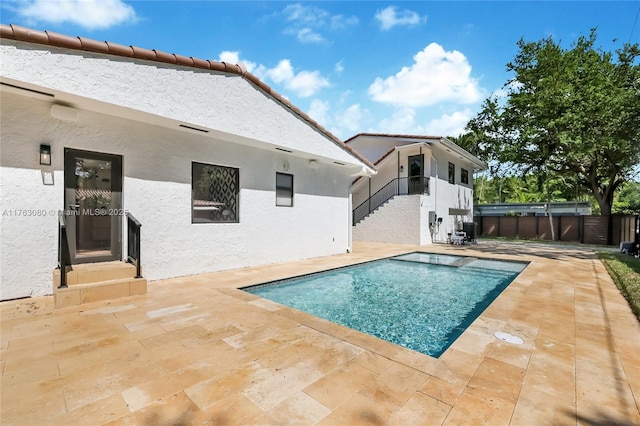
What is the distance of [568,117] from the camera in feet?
44.2

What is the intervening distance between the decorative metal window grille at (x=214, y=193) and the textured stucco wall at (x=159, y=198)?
0.18 metres

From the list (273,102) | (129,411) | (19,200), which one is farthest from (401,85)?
(129,411)

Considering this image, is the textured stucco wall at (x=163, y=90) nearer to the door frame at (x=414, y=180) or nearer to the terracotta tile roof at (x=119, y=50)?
the terracotta tile roof at (x=119, y=50)

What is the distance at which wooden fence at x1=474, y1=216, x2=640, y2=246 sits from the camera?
16750mm

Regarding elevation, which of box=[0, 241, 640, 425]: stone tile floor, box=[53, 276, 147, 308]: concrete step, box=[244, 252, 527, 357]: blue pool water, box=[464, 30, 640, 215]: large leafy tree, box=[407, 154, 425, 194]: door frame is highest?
box=[464, 30, 640, 215]: large leafy tree

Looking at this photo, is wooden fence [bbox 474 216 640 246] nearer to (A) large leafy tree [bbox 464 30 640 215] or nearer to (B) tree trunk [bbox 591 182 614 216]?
(B) tree trunk [bbox 591 182 614 216]

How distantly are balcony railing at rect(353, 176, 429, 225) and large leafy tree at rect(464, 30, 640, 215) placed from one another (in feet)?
18.7

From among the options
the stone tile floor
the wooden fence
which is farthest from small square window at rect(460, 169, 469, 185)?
the stone tile floor

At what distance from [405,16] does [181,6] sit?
7.34 meters

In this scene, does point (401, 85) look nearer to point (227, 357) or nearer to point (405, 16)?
point (405, 16)

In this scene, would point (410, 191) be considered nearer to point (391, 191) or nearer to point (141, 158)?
point (391, 191)

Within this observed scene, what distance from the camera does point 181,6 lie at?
832cm

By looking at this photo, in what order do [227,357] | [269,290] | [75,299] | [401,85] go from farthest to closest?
[401,85] → [269,290] → [75,299] → [227,357]

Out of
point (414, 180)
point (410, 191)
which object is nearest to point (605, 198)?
point (414, 180)
